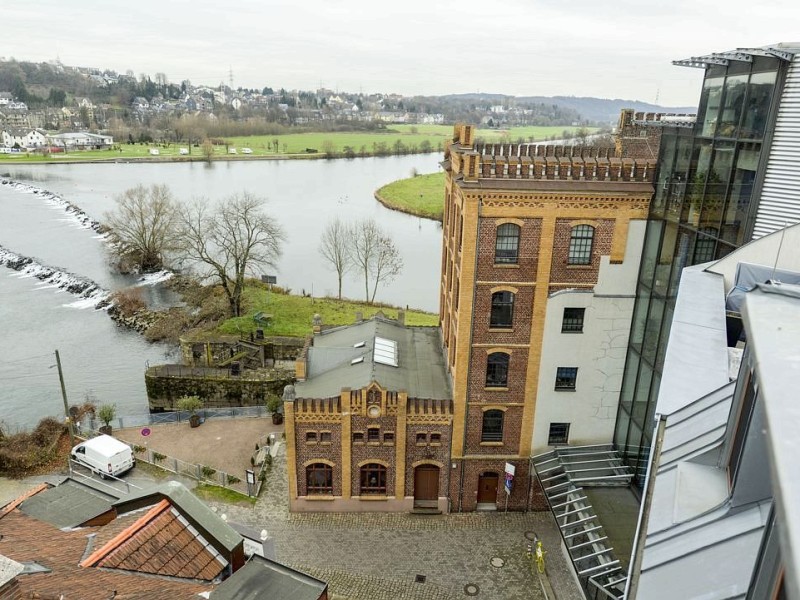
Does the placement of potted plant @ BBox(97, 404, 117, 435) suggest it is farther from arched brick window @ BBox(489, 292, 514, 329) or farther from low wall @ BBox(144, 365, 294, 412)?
arched brick window @ BBox(489, 292, 514, 329)

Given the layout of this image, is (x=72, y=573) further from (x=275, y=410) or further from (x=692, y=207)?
(x=275, y=410)

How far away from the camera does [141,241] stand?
63.8m

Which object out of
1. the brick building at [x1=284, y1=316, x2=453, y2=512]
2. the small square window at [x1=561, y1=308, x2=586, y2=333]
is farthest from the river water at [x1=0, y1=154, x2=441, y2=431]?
the small square window at [x1=561, y1=308, x2=586, y2=333]

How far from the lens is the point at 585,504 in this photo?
21.0 metres

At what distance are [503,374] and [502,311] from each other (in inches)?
108

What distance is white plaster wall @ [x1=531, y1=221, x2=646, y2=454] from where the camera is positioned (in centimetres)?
2195

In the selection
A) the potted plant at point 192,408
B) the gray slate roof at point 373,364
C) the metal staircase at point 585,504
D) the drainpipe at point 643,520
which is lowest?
the potted plant at point 192,408

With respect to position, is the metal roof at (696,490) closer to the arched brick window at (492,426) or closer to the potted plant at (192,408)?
the arched brick window at (492,426)

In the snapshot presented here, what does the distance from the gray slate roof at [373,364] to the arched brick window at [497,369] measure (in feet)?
6.73

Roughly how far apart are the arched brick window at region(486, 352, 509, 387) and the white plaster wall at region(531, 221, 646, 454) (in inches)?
58.0

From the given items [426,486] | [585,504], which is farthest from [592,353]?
[426,486]

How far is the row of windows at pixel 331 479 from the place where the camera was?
78.7 feet

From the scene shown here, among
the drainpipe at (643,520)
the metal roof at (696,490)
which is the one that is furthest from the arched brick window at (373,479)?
the drainpipe at (643,520)

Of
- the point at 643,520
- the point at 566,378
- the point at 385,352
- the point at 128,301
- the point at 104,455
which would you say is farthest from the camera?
the point at 128,301
